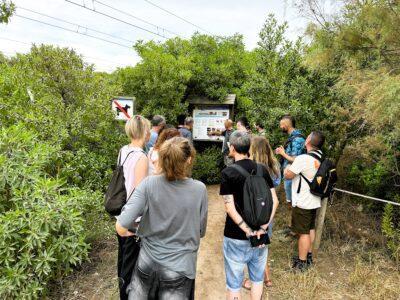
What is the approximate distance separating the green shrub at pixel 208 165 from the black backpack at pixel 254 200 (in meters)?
5.06

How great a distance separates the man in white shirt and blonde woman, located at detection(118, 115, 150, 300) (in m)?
1.84

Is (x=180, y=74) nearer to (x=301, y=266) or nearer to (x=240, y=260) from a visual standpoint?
(x=301, y=266)

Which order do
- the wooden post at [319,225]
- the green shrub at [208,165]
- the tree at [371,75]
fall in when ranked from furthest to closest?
1. the green shrub at [208,165]
2. the wooden post at [319,225]
3. the tree at [371,75]

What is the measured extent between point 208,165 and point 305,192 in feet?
13.5

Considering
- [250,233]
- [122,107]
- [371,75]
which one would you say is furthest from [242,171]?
[122,107]

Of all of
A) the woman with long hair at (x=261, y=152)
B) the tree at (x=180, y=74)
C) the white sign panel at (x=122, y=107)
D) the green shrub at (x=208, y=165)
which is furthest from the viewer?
the green shrub at (x=208, y=165)

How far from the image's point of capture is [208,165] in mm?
7547

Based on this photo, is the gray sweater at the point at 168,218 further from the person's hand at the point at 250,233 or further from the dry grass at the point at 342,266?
the dry grass at the point at 342,266

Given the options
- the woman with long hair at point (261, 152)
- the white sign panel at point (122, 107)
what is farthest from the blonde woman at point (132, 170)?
the white sign panel at point (122, 107)

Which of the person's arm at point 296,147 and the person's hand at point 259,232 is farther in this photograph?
the person's arm at point 296,147

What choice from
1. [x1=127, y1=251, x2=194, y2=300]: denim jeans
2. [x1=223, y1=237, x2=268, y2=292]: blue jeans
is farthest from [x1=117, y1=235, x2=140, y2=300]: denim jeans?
[x1=223, y1=237, x2=268, y2=292]: blue jeans

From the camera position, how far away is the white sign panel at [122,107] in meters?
5.63

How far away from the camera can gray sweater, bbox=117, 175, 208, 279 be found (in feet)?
6.11

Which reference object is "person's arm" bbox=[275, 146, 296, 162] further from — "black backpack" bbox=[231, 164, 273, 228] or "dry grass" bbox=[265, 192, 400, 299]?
"black backpack" bbox=[231, 164, 273, 228]
